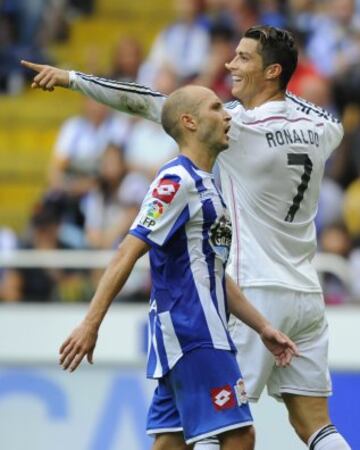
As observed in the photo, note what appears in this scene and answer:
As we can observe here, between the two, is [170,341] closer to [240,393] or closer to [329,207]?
[240,393]

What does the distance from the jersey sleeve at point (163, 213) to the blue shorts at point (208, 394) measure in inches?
19.2

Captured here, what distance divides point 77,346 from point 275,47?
183 centimetres

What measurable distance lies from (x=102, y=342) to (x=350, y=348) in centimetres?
160

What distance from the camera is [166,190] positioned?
6.36 meters

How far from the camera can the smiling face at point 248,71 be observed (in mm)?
7191

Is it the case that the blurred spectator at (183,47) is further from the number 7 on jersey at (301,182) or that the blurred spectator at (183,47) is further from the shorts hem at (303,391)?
the shorts hem at (303,391)

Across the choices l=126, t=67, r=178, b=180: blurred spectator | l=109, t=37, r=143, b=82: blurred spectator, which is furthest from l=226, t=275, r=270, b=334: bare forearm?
l=109, t=37, r=143, b=82: blurred spectator

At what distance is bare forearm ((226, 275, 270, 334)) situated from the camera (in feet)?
21.9

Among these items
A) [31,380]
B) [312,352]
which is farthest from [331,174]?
[312,352]

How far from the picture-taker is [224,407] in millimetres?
6375

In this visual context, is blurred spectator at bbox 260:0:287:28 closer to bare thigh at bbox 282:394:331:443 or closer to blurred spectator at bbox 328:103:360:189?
blurred spectator at bbox 328:103:360:189

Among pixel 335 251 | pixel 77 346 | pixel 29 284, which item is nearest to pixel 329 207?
pixel 335 251

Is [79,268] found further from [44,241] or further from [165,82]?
[165,82]

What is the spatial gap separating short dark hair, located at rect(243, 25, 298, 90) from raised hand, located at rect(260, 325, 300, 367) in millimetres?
1222
